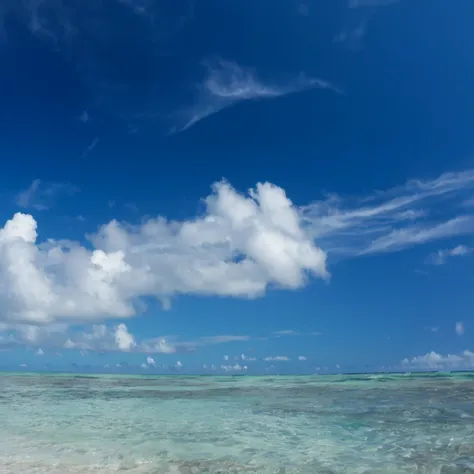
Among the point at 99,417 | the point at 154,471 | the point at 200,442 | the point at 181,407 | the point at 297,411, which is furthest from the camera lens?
the point at 181,407

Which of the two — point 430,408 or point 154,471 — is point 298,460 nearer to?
point 154,471

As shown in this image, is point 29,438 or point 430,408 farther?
point 430,408

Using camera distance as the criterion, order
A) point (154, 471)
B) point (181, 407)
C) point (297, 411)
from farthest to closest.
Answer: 1. point (181, 407)
2. point (297, 411)
3. point (154, 471)

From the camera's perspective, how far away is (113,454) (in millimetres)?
11250

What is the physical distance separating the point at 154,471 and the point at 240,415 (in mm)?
9840

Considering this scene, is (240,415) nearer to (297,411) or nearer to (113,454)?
(297,411)

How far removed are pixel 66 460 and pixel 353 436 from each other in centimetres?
791

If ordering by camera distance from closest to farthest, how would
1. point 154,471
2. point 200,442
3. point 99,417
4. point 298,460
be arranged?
point 154,471 → point 298,460 → point 200,442 → point 99,417

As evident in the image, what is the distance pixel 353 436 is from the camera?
13.3m

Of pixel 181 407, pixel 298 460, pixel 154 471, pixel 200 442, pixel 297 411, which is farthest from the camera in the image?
pixel 181 407

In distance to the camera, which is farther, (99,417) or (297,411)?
(297,411)

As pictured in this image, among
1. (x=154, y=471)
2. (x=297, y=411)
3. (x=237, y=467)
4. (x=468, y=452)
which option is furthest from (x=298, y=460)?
(x=297, y=411)

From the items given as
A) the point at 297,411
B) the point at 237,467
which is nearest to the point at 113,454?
the point at 237,467

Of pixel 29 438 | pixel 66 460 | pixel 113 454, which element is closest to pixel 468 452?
pixel 113 454
